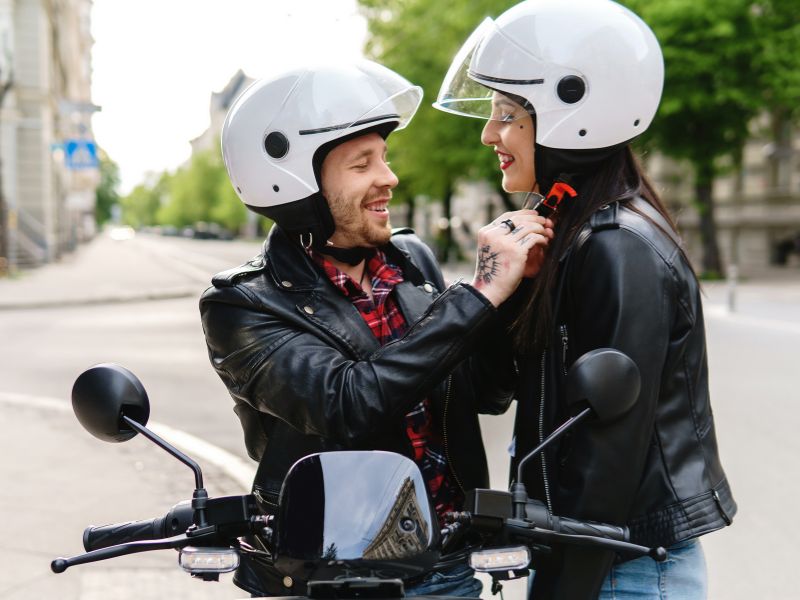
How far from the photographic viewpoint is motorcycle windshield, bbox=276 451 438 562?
58.3 inches

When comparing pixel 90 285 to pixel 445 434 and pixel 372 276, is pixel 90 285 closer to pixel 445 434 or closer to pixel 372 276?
pixel 372 276

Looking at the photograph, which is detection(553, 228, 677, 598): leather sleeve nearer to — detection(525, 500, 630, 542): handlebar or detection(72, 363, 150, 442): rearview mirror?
detection(525, 500, 630, 542): handlebar

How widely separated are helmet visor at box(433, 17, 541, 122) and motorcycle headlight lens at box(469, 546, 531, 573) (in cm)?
96

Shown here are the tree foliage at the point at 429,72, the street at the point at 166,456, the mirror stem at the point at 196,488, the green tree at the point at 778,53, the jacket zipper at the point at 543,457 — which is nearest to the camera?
the mirror stem at the point at 196,488

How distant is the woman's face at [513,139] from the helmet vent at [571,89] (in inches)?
4.0

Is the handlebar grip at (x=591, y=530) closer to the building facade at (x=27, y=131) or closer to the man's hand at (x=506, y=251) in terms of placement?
the man's hand at (x=506, y=251)

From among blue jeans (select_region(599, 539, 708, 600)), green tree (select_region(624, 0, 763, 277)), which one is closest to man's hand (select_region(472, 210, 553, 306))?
blue jeans (select_region(599, 539, 708, 600))

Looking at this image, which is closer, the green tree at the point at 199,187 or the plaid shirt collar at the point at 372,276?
the plaid shirt collar at the point at 372,276

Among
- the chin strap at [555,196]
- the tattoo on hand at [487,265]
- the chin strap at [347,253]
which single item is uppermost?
the chin strap at [555,196]

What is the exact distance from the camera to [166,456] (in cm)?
704

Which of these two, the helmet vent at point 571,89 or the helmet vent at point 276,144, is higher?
the helmet vent at point 571,89

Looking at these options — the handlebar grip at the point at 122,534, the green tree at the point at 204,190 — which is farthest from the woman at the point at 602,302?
the green tree at the point at 204,190

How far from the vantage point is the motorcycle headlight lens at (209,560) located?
1.62 m

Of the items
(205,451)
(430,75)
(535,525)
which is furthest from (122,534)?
(430,75)
